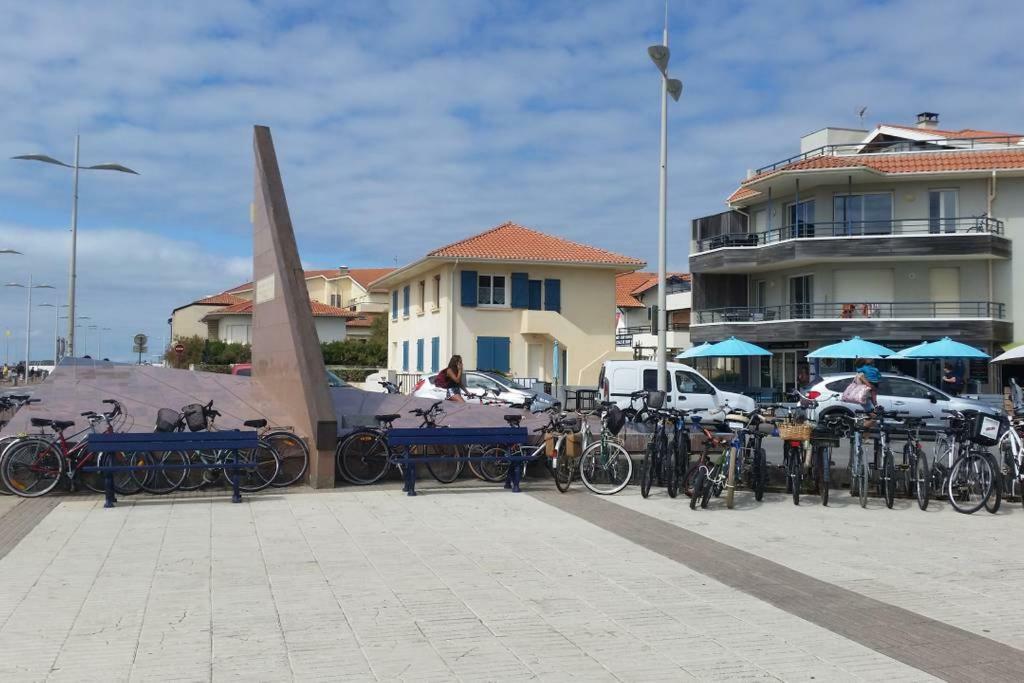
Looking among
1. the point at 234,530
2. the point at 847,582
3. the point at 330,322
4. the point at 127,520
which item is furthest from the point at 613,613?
the point at 330,322

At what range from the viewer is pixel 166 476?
37.7 ft

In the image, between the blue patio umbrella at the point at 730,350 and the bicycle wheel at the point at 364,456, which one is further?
the blue patio umbrella at the point at 730,350

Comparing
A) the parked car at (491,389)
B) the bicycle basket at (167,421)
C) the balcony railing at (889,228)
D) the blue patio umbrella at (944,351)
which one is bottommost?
the bicycle basket at (167,421)

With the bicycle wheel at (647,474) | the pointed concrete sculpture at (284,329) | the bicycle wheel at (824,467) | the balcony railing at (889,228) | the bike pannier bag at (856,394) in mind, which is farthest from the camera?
the balcony railing at (889,228)

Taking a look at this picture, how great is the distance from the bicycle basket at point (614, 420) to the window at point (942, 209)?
29.6 m

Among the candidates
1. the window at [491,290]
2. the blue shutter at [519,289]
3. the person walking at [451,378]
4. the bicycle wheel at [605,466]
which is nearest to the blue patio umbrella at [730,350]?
the blue shutter at [519,289]

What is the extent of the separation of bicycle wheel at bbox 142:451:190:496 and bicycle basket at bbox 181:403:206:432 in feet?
2.27

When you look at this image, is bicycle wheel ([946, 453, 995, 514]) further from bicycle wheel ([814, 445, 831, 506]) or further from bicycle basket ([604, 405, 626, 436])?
bicycle basket ([604, 405, 626, 436])

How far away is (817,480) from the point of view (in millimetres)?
11766

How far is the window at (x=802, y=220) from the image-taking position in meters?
38.5

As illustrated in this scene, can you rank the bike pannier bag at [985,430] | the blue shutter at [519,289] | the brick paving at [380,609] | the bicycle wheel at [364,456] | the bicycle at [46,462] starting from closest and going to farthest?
1. the brick paving at [380,609]
2. the bike pannier bag at [985,430]
3. the bicycle at [46,462]
4. the bicycle wheel at [364,456]
5. the blue shutter at [519,289]

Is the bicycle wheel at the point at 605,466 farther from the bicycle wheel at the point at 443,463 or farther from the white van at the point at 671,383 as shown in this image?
the white van at the point at 671,383

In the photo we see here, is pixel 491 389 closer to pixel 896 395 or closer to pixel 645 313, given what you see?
pixel 896 395

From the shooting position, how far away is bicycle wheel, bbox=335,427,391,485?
1233cm
